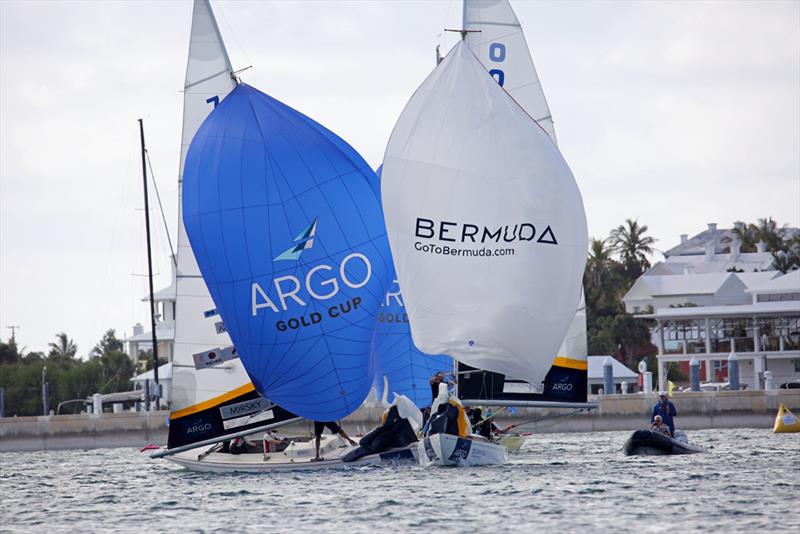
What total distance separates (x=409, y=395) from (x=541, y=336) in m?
5.15

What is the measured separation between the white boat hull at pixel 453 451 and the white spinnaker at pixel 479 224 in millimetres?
1592

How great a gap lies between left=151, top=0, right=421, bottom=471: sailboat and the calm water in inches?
47.6

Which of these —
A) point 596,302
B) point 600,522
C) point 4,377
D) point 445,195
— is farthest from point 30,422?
point 596,302

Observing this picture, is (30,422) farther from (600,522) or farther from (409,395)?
(600,522)

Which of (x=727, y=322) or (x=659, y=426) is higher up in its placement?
(x=727, y=322)

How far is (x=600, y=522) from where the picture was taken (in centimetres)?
2186

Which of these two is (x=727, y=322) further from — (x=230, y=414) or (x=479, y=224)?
(x=479, y=224)

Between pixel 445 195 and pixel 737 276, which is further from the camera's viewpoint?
pixel 737 276

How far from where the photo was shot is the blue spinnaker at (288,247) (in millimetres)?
31031

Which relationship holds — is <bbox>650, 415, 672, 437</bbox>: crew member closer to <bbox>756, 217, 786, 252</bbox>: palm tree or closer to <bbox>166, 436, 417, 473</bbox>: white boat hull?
<bbox>166, 436, 417, 473</bbox>: white boat hull

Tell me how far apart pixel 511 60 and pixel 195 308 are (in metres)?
8.99

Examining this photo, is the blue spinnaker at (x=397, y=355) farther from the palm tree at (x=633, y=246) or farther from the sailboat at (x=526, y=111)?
the palm tree at (x=633, y=246)

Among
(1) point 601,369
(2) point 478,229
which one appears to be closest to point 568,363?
(2) point 478,229

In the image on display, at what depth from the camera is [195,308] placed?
3291 cm
